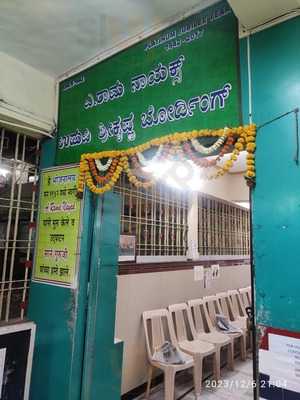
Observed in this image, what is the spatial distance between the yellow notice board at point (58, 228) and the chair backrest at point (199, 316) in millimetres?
2219

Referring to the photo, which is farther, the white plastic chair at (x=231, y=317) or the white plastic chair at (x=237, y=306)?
the white plastic chair at (x=237, y=306)

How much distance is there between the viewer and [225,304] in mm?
4590

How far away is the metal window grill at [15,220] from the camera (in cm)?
225

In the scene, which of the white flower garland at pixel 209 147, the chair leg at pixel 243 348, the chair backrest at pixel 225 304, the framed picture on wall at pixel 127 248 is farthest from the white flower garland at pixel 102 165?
the chair leg at pixel 243 348

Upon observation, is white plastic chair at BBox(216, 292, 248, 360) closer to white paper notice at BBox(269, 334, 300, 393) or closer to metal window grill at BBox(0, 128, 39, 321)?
metal window grill at BBox(0, 128, 39, 321)

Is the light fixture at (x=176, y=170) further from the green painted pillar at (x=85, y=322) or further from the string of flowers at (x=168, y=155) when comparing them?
the green painted pillar at (x=85, y=322)

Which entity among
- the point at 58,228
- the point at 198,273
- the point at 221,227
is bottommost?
the point at 198,273

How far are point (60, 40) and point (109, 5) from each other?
50 cm

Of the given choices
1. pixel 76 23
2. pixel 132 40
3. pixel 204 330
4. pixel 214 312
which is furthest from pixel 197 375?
pixel 76 23

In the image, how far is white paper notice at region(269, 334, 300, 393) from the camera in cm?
118

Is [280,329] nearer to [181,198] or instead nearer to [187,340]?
[187,340]

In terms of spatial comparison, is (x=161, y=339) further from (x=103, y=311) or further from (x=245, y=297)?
(x=245, y=297)

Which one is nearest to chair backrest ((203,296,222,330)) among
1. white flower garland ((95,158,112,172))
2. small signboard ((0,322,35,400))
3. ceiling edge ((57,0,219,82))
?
small signboard ((0,322,35,400))

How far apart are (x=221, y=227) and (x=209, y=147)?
3.77 metres
